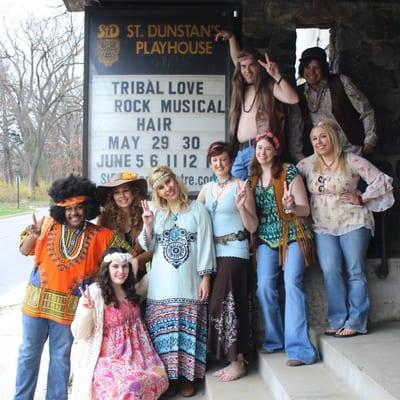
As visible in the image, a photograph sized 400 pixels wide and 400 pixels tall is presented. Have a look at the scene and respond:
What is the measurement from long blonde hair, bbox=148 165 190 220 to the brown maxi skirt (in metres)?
0.50

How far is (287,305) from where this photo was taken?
363 cm

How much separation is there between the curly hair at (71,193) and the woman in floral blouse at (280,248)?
1124mm

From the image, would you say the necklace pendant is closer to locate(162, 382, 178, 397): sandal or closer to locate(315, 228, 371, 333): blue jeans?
locate(315, 228, 371, 333): blue jeans

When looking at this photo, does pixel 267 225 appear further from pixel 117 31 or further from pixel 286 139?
pixel 117 31

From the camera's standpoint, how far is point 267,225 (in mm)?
3781

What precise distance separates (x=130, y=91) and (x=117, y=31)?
0.55 meters

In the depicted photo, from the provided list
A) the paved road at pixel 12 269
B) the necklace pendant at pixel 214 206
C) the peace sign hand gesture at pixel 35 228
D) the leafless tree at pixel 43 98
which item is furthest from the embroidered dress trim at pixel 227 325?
the leafless tree at pixel 43 98

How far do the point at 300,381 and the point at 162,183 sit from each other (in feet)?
5.04

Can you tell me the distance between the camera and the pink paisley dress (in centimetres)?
341

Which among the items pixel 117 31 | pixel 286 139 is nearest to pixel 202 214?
pixel 286 139

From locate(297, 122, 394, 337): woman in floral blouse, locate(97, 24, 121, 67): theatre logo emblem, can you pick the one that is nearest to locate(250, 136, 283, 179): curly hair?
locate(297, 122, 394, 337): woman in floral blouse

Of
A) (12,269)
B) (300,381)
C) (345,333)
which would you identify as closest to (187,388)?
(300,381)

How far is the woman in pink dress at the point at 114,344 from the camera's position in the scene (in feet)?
11.3

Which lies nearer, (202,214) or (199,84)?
(202,214)
